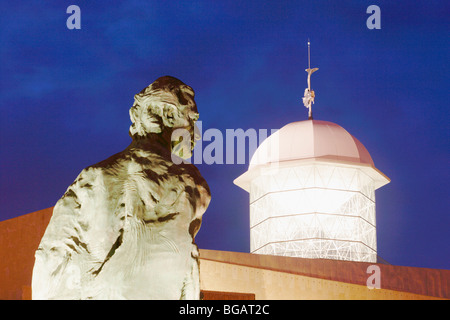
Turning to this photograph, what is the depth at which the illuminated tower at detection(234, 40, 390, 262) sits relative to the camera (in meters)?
34.4

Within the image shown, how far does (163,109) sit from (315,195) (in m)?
27.6

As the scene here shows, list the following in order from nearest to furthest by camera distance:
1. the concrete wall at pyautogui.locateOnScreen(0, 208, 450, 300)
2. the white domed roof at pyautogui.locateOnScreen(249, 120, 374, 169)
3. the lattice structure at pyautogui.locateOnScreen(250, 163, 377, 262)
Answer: the concrete wall at pyautogui.locateOnScreen(0, 208, 450, 300), the lattice structure at pyautogui.locateOnScreen(250, 163, 377, 262), the white domed roof at pyautogui.locateOnScreen(249, 120, 374, 169)

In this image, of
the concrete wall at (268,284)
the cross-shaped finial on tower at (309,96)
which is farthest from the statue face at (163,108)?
the cross-shaped finial on tower at (309,96)

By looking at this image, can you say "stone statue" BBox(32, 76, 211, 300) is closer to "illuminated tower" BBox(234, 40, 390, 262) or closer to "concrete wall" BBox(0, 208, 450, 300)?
"concrete wall" BBox(0, 208, 450, 300)

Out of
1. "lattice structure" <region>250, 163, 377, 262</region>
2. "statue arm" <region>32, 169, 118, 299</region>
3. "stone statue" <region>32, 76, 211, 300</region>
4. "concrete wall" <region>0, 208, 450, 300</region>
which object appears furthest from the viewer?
"lattice structure" <region>250, 163, 377, 262</region>

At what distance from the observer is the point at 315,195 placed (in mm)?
34656

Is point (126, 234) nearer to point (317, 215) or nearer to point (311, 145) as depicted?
point (317, 215)

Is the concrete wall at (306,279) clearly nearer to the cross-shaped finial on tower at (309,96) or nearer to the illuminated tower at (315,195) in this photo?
the illuminated tower at (315,195)

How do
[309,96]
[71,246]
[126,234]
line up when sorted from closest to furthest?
A: [126,234]
[71,246]
[309,96]

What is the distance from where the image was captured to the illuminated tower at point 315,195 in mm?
34406

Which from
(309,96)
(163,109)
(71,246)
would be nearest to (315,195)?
(309,96)

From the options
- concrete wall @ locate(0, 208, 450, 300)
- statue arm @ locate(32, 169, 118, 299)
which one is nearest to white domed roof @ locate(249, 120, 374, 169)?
concrete wall @ locate(0, 208, 450, 300)

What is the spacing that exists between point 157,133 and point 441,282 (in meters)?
→ 20.2
